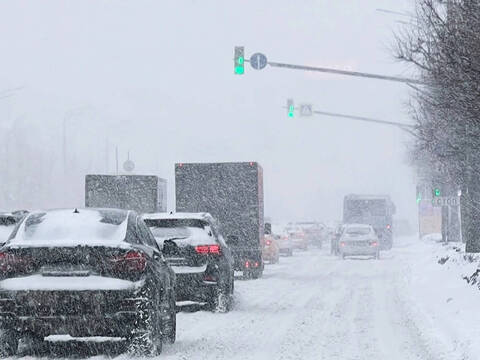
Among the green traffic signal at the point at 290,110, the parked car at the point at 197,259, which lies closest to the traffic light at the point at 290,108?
the green traffic signal at the point at 290,110

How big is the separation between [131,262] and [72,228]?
2.53 feet

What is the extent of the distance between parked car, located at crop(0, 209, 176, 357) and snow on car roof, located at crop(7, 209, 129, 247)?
0.01m

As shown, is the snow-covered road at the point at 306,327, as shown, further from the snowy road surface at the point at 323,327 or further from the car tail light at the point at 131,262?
the car tail light at the point at 131,262

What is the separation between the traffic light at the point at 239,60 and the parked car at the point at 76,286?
57.9ft

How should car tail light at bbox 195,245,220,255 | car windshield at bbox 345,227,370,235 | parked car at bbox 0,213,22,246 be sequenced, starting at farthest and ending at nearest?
car windshield at bbox 345,227,370,235
car tail light at bbox 195,245,220,255
parked car at bbox 0,213,22,246

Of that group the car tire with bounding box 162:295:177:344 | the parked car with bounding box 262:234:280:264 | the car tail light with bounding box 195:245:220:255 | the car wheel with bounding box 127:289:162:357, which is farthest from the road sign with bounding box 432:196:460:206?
the car wheel with bounding box 127:289:162:357

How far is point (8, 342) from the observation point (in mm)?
10898

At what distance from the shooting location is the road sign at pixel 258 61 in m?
28.9

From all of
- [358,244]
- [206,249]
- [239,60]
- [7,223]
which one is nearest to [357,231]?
[358,244]

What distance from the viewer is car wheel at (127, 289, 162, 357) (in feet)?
35.3

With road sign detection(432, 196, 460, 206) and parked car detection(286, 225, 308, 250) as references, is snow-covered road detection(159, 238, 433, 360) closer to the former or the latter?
road sign detection(432, 196, 460, 206)

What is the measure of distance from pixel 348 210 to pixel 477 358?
179 feet

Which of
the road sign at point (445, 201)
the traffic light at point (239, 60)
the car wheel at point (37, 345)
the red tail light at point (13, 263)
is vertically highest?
the traffic light at point (239, 60)

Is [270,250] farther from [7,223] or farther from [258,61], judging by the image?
[7,223]
